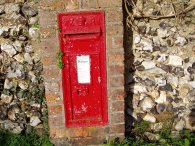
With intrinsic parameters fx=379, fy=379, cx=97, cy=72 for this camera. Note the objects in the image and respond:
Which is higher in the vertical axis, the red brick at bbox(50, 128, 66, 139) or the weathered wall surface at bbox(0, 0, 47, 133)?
the weathered wall surface at bbox(0, 0, 47, 133)

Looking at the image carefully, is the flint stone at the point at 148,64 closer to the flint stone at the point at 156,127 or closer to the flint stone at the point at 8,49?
the flint stone at the point at 156,127

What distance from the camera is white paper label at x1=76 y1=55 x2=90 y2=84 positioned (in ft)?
12.5

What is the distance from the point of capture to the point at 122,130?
13.7 ft

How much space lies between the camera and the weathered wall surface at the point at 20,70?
414 centimetres

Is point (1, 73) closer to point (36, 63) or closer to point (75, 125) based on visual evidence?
point (36, 63)

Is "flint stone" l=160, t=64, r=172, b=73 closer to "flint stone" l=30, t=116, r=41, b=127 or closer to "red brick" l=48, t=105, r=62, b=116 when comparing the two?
"red brick" l=48, t=105, r=62, b=116

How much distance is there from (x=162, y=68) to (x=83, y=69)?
98 centimetres

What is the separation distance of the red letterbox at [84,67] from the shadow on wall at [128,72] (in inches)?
17.3

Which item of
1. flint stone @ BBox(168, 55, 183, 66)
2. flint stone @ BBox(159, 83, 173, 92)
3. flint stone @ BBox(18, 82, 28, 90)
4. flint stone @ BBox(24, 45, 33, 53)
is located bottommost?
flint stone @ BBox(159, 83, 173, 92)

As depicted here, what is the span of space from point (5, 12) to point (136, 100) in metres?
1.77

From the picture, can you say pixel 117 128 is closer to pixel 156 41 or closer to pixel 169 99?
pixel 169 99

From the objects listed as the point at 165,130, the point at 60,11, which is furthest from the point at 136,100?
the point at 60,11

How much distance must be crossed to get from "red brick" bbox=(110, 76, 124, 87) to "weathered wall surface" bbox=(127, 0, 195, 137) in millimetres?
396

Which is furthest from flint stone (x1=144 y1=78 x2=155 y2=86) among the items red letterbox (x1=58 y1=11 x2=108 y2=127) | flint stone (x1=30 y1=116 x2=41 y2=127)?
flint stone (x1=30 y1=116 x2=41 y2=127)
